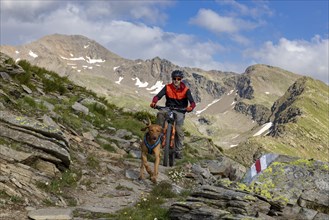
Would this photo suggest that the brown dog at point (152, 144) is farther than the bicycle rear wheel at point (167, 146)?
No

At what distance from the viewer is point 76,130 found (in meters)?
17.4

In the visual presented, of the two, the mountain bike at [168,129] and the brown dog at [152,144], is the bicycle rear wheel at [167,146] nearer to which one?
the mountain bike at [168,129]

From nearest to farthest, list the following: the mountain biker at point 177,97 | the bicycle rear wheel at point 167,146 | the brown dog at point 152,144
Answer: the brown dog at point 152,144
the bicycle rear wheel at point 167,146
the mountain biker at point 177,97

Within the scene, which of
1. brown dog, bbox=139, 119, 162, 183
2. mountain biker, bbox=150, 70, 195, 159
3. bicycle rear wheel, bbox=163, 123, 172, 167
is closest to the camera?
brown dog, bbox=139, 119, 162, 183

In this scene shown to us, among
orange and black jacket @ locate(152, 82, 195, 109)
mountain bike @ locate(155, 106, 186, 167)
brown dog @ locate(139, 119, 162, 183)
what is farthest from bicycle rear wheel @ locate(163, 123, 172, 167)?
brown dog @ locate(139, 119, 162, 183)

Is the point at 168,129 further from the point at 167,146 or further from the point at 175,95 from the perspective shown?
the point at 175,95

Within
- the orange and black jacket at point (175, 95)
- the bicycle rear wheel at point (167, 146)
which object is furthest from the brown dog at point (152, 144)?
the orange and black jacket at point (175, 95)

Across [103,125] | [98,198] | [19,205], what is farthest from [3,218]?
[103,125]

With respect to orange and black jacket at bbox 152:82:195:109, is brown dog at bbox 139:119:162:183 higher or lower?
Result: lower

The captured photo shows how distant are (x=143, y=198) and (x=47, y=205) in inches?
108

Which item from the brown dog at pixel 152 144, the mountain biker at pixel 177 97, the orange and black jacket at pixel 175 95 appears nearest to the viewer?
the brown dog at pixel 152 144

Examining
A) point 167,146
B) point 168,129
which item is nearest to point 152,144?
point 168,129

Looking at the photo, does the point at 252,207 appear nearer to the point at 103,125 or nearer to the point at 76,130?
the point at 76,130

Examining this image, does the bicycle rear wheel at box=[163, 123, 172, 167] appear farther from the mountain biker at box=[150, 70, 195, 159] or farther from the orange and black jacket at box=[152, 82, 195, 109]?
the orange and black jacket at box=[152, 82, 195, 109]
